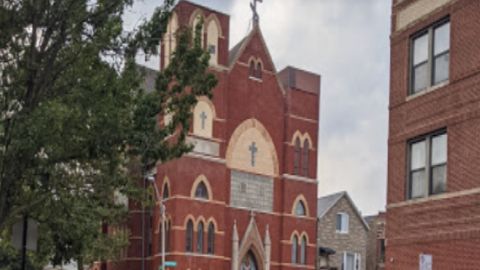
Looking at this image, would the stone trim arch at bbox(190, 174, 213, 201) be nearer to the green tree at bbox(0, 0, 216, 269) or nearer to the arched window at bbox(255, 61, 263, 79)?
the arched window at bbox(255, 61, 263, 79)

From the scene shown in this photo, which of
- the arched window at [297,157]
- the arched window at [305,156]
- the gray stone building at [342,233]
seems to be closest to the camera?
the arched window at [297,157]

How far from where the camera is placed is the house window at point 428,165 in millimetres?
19281

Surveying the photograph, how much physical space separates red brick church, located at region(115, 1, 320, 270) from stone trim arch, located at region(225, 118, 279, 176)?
2.4 inches

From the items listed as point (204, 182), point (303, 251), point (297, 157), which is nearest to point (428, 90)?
point (204, 182)

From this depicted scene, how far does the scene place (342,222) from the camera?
58.5m

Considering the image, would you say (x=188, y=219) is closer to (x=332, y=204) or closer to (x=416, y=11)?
(x=332, y=204)

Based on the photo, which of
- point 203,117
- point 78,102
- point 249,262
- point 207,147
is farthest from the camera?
point 249,262

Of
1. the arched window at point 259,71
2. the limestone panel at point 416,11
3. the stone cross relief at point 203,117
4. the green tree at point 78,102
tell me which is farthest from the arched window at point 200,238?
→ the green tree at point 78,102

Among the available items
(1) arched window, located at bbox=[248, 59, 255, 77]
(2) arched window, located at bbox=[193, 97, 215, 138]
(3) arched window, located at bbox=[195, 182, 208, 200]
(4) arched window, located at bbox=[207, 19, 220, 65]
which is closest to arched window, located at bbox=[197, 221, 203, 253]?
(3) arched window, located at bbox=[195, 182, 208, 200]

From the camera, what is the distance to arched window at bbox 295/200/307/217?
2010 inches

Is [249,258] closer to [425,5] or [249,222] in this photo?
[249,222]

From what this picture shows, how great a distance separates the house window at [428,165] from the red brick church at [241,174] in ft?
84.3

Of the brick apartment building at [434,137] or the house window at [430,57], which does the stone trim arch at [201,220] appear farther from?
the house window at [430,57]

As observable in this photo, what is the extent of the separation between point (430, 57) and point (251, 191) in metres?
30.0
